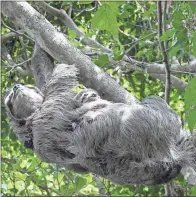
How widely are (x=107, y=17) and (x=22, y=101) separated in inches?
56.8

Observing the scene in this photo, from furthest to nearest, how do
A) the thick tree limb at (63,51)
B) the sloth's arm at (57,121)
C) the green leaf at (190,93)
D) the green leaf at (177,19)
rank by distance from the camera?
the sloth's arm at (57,121)
the thick tree limb at (63,51)
the green leaf at (177,19)
the green leaf at (190,93)

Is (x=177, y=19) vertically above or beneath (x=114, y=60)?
above

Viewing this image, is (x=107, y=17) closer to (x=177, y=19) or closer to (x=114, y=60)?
(x=177, y=19)

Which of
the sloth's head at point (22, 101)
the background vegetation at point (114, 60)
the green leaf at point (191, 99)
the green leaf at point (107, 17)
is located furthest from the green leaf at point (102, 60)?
the green leaf at point (191, 99)

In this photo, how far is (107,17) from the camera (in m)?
4.14

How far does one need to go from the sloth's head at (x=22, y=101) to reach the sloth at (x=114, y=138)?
0.52ft

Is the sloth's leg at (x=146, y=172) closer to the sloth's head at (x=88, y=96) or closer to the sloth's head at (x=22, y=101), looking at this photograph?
the sloth's head at (x=88, y=96)

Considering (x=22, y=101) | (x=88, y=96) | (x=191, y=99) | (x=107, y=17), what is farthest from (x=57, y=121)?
(x=191, y=99)

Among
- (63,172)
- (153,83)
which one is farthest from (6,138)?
(153,83)

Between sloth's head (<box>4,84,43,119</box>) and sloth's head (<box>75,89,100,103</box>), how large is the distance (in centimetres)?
46

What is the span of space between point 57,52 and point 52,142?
2.76 feet

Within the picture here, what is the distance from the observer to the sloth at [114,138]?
4559mm

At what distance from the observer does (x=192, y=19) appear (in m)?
4.38

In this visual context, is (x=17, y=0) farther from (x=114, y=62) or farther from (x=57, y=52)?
(x=114, y=62)
